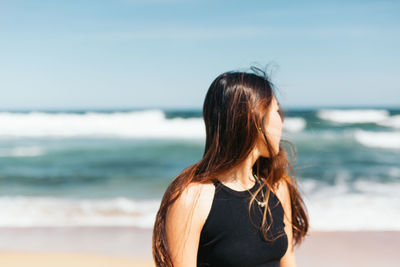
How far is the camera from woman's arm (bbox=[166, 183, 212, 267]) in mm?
1539

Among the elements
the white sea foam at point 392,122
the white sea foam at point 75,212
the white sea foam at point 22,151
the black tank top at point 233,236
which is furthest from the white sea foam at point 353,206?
the white sea foam at point 392,122

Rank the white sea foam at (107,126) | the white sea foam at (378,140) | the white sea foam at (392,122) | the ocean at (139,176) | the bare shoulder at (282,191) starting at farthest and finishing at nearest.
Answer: the white sea foam at (392,122) → the white sea foam at (107,126) → the white sea foam at (378,140) → the ocean at (139,176) → the bare shoulder at (282,191)

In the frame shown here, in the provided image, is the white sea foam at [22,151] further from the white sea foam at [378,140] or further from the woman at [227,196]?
the woman at [227,196]

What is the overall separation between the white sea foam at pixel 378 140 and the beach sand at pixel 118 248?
43.2 feet

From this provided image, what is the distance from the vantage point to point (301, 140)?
19.0m

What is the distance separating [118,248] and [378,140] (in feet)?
55.2

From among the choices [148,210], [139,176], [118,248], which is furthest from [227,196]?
[139,176]

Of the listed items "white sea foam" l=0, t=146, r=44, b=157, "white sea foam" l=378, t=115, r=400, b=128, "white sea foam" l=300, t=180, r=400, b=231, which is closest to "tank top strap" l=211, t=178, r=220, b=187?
"white sea foam" l=300, t=180, r=400, b=231

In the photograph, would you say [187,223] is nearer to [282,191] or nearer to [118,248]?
[282,191]

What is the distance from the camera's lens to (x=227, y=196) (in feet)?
5.38

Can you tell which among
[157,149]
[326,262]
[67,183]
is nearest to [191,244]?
[326,262]

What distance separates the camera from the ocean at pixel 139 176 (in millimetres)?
6535

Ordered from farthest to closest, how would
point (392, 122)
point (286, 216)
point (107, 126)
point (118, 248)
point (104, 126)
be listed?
point (392, 122) → point (104, 126) → point (107, 126) → point (118, 248) → point (286, 216)

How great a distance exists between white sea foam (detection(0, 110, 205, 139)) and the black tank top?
2021 cm
